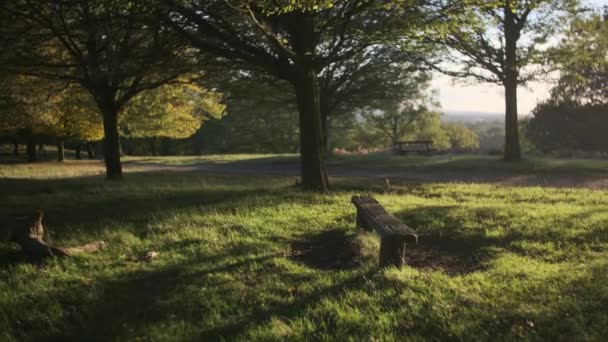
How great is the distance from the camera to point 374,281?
4.52 metres

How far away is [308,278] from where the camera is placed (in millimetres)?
4793

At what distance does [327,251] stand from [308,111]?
546 cm

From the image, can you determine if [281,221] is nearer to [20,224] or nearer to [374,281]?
[374,281]

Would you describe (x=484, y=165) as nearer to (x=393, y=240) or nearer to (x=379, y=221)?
(x=379, y=221)

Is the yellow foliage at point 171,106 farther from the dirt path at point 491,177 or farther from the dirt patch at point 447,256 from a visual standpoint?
the dirt patch at point 447,256

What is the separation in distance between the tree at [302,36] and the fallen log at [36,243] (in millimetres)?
5192

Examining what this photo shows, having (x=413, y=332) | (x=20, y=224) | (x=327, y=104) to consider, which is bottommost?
(x=413, y=332)

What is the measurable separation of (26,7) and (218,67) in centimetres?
478

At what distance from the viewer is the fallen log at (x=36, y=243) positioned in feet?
18.4

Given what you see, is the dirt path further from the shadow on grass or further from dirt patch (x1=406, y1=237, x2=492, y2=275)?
dirt patch (x1=406, y1=237, x2=492, y2=275)

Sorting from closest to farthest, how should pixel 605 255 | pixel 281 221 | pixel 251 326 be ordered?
pixel 251 326, pixel 605 255, pixel 281 221

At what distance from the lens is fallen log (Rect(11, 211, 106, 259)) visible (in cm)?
559

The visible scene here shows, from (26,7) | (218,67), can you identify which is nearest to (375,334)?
(218,67)

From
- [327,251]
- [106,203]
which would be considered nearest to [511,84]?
[327,251]
